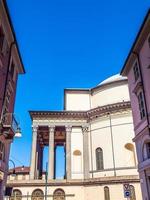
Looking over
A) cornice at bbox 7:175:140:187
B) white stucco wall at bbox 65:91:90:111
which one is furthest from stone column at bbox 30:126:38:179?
white stucco wall at bbox 65:91:90:111

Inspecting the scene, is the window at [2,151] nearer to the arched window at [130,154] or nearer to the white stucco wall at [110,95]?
the arched window at [130,154]

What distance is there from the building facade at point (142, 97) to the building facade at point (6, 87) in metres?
9.09

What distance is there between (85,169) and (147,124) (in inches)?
706

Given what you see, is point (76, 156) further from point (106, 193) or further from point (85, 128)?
point (106, 193)

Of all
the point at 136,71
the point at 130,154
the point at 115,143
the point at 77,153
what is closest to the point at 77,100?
the point at 77,153

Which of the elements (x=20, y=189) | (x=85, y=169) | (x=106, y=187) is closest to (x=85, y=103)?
(x=85, y=169)

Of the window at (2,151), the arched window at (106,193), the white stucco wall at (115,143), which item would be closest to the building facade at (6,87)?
the window at (2,151)

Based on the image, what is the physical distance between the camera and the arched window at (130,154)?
101 ft

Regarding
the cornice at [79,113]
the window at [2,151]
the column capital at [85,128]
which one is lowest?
the window at [2,151]

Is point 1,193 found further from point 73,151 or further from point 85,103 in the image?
point 85,103

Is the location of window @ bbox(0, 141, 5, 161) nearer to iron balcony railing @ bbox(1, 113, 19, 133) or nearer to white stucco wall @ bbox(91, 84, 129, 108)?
iron balcony railing @ bbox(1, 113, 19, 133)

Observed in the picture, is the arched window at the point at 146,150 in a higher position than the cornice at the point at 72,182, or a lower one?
higher

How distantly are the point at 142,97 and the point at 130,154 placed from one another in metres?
15.3

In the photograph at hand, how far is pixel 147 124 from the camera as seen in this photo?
16.7 m
